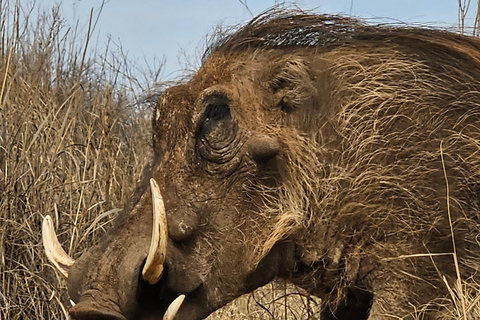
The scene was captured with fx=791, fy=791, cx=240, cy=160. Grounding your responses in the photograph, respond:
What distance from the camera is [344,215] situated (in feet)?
8.84

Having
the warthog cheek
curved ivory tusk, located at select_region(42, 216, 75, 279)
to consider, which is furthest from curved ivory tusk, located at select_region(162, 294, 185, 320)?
curved ivory tusk, located at select_region(42, 216, 75, 279)

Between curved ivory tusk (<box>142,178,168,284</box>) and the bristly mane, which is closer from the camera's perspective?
Result: curved ivory tusk (<box>142,178,168,284</box>)

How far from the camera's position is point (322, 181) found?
2.71 metres

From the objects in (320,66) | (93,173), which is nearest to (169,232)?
(320,66)

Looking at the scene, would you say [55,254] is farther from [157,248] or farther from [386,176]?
[386,176]

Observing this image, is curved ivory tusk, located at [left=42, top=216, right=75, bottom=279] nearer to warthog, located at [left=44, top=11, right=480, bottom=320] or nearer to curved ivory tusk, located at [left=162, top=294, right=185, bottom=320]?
warthog, located at [left=44, top=11, right=480, bottom=320]

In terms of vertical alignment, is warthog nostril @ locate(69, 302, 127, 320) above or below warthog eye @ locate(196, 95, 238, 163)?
below

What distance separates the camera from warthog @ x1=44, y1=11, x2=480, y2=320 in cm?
257

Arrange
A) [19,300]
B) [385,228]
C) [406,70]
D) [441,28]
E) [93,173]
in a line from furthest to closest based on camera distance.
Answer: [93,173] < [19,300] < [441,28] < [406,70] < [385,228]

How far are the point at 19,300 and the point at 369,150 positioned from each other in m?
1.69

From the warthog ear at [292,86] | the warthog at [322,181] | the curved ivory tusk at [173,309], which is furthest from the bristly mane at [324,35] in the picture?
the curved ivory tusk at [173,309]

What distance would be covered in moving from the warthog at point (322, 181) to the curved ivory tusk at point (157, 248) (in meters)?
0.08

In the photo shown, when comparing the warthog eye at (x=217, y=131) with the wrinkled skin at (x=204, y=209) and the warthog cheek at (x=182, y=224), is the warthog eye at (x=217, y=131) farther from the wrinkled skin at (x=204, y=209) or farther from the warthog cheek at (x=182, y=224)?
the warthog cheek at (x=182, y=224)

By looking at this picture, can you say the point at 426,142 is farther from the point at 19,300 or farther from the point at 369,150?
the point at 19,300
